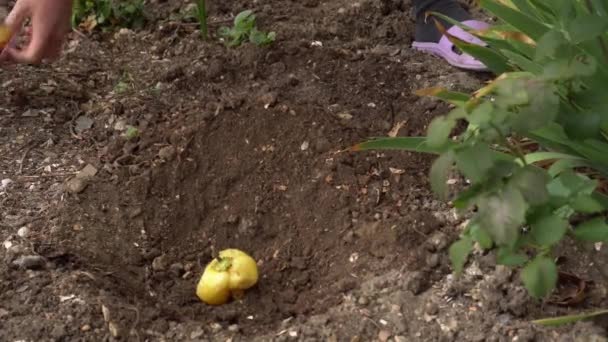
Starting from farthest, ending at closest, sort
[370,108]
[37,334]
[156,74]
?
[156,74], [370,108], [37,334]

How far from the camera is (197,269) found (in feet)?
7.09

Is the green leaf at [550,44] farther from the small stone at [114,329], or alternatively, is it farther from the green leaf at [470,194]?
the small stone at [114,329]

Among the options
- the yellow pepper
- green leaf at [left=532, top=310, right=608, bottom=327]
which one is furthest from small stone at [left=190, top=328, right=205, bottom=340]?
green leaf at [left=532, top=310, right=608, bottom=327]

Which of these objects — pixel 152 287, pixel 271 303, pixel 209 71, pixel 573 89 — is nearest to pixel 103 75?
pixel 209 71

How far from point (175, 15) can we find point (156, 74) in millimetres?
397

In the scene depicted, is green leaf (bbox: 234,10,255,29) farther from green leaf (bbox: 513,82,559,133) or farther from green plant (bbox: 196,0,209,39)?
green leaf (bbox: 513,82,559,133)

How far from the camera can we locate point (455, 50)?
112 inches

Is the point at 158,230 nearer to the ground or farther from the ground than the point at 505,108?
nearer to the ground

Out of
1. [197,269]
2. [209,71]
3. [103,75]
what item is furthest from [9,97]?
[197,269]

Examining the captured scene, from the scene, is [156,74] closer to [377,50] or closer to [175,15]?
[175,15]

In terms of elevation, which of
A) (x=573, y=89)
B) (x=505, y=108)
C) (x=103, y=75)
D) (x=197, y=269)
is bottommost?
(x=197, y=269)

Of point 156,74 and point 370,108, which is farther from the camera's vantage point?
point 156,74

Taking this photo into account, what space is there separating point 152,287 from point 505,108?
1180 mm

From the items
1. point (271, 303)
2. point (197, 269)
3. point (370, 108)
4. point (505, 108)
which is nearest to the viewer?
point (505, 108)
